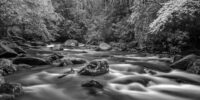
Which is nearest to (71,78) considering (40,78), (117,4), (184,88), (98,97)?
(40,78)

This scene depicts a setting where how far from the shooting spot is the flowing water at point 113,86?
14.2ft

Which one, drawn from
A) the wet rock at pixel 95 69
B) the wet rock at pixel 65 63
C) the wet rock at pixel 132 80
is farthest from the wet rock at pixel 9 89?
the wet rock at pixel 65 63

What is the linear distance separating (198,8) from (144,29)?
11.1 ft

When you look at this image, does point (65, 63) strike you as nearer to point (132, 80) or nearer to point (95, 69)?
point (95, 69)

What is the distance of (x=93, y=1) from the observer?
26.9 m

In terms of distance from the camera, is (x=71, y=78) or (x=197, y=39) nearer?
(x=71, y=78)

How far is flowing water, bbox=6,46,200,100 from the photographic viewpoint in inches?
171

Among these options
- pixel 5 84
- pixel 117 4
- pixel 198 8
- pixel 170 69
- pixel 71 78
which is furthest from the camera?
pixel 117 4

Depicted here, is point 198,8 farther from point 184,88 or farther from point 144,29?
point 184,88

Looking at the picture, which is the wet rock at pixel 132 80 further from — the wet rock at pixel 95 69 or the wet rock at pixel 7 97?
the wet rock at pixel 7 97

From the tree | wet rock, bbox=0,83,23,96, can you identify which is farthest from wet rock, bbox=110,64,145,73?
the tree

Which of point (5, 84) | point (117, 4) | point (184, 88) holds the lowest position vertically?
point (184, 88)

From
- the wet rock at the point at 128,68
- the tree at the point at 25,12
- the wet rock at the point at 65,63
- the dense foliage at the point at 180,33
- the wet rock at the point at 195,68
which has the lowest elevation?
the wet rock at the point at 128,68

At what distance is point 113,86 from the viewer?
199 inches
